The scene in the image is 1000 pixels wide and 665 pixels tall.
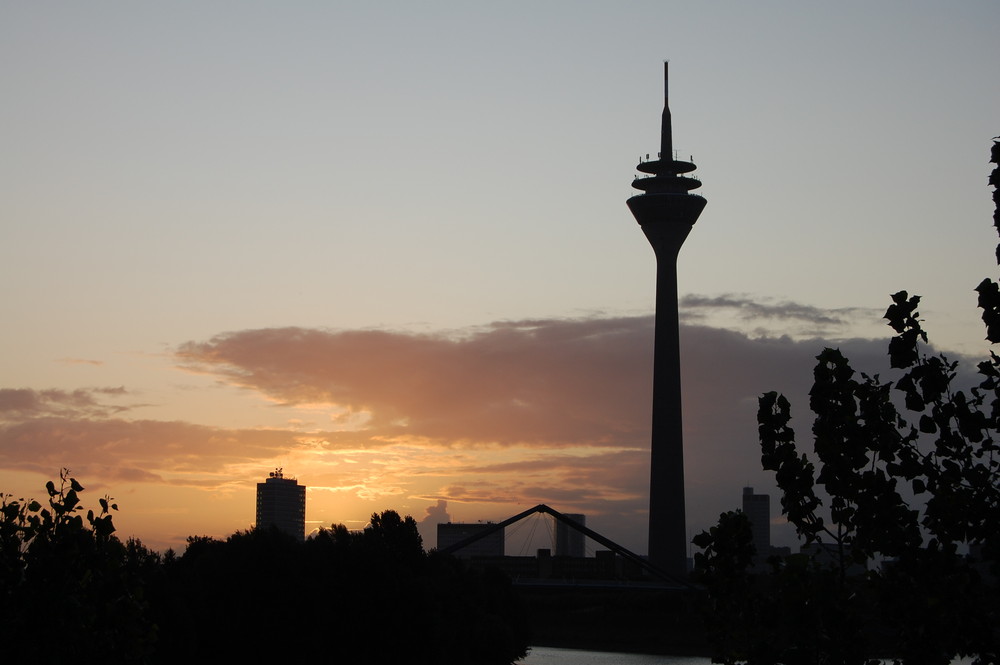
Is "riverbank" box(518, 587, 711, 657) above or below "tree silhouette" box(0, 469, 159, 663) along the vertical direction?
below

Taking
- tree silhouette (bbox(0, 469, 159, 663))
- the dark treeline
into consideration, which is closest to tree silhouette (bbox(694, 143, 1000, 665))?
tree silhouette (bbox(0, 469, 159, 663))

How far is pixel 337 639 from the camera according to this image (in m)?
70.1

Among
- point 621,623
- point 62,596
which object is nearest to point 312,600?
point 62,596

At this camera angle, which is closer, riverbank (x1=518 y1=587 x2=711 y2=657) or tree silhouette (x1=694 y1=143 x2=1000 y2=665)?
tree silhouette (x1=694 y1=143 x2=1000 y2=665)

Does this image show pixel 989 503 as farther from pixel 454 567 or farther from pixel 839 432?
pixel 454 567

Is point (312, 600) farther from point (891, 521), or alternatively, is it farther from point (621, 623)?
point (621, 623)

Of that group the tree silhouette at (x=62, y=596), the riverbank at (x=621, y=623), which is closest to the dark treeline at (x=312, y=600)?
the tree silhouette at (x=62, y=596)

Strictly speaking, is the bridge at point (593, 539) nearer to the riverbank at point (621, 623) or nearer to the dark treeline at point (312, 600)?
the riverbank at point (621, 623)

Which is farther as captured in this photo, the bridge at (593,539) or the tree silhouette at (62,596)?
the bridge at (593,539)

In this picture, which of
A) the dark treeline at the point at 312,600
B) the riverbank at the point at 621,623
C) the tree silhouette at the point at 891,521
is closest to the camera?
the tree silhouette at the point at 891,521

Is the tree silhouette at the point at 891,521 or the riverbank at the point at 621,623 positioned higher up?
the tree silhouette at the point at 891,521

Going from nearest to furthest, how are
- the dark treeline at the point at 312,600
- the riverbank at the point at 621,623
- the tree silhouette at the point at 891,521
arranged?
the tree silhouette at the point at 891,521 → the dark treeline at the point at 312,600 → the riverbank at the point at 621,623

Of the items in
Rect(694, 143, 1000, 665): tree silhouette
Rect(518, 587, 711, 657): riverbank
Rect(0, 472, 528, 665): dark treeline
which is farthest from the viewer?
Rect(518, 587, 711, 657): riverbank

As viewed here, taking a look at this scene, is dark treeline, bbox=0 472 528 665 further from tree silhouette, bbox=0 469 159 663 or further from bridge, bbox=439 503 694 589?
bridge, bbox=439 503 694 589
